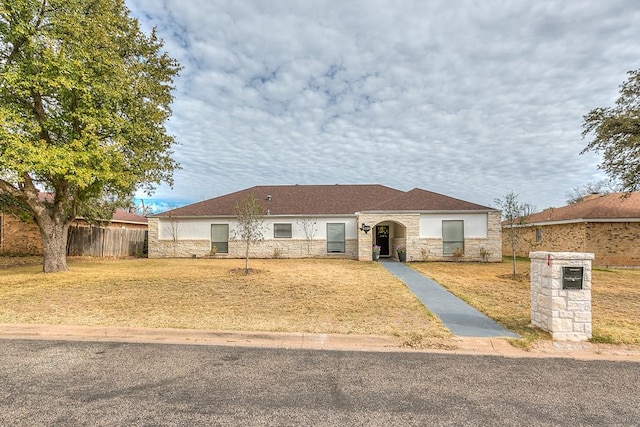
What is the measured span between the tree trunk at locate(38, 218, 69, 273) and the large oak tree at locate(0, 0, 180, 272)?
0.03 metres

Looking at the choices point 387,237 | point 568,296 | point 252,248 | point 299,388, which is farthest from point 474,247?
point 299,388

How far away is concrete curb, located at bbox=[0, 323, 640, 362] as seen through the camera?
4895 millimetres

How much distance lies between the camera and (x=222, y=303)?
7820 mm

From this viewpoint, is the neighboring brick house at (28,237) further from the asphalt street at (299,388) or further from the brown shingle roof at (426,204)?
the asphalt street at (299,388)

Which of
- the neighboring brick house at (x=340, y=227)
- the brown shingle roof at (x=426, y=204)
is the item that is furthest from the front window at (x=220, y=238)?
the brown shingle roof at (x=426, y=204)

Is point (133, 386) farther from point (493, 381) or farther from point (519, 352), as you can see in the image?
point (519, 352)

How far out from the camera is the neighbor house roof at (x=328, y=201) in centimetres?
1941

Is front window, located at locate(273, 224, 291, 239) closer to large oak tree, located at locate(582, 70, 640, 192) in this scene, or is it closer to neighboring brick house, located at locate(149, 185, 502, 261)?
neighboring brick house, located at locate(149, 185, 502, 261)

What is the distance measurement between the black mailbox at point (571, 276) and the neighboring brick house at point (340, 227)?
13.3m

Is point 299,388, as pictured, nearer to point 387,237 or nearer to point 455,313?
point 455,313

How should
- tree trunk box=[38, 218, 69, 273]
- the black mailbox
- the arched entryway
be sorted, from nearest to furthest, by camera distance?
the black mailbox, tree trunk box=[38, 218, 69, 273], the arched entryway

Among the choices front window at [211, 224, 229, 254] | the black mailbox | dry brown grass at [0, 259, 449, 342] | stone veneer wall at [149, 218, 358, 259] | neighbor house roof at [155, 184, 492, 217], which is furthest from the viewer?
front window at [211, 224, 229, 254]

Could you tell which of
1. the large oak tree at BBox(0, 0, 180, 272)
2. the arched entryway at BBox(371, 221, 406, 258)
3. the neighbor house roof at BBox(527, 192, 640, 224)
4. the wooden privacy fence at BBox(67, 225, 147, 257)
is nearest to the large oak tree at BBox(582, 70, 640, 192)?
the neighbor house roof at BBox(527, 192, 640, 224)

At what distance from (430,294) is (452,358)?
4.70 m
